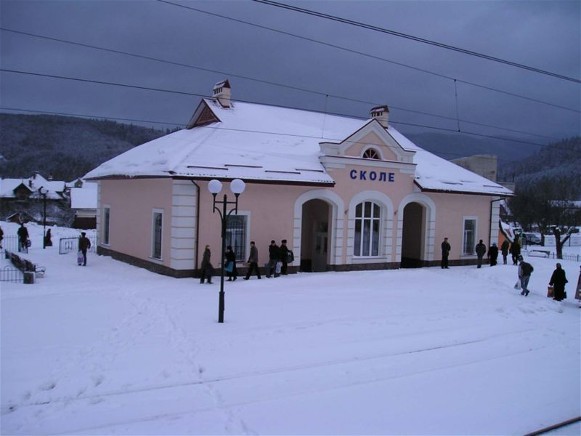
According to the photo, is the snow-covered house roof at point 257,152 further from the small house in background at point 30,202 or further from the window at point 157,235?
the small house in background at point 30,202

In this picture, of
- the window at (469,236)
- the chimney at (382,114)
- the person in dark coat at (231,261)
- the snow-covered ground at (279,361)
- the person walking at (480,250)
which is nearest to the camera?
the snow-covered ground at (279,361)

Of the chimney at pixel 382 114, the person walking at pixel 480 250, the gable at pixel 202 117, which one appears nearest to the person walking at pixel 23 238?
the gable at pixel 202 117

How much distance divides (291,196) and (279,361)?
1168 cm

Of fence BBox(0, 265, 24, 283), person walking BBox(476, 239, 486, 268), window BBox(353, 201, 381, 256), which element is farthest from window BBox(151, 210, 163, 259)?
person walking BBox(476, 239, 486, 268)

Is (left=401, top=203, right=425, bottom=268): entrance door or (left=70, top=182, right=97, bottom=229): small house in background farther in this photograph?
(left=70, top=182, right=97, bottom=229): small house in background

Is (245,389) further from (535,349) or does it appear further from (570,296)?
(570,296)

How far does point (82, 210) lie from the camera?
67375 millimetres

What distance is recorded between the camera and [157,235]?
842 inches

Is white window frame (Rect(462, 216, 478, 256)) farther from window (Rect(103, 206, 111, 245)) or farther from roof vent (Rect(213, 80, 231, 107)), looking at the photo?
window (Rect(103, 206, 111, 245))

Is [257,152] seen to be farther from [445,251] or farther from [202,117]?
[445,251]

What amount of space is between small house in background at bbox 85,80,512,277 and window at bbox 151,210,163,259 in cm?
4

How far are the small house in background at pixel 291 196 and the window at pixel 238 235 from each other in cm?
4

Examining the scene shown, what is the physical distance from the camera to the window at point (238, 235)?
20.5m

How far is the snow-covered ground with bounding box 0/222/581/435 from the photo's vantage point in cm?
789
